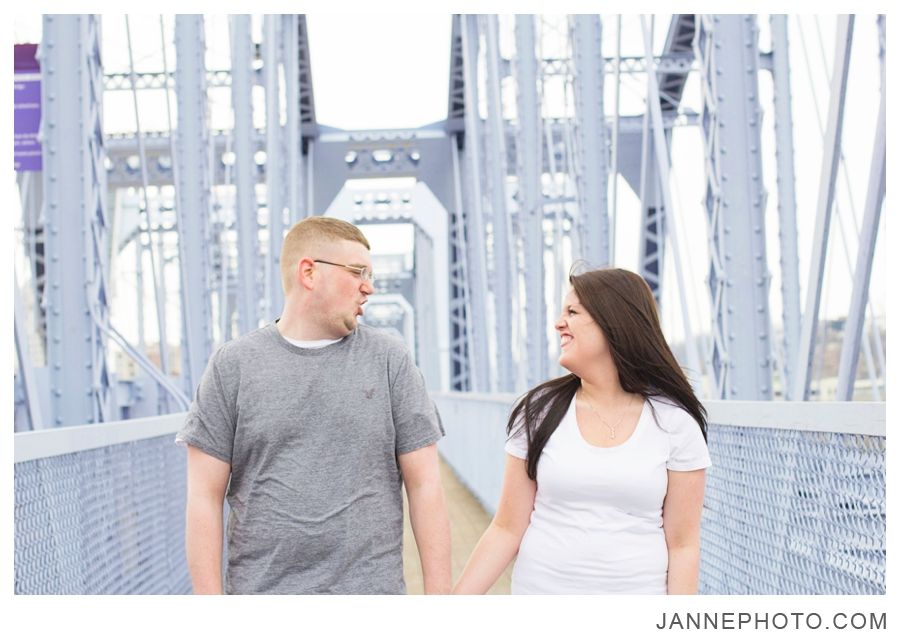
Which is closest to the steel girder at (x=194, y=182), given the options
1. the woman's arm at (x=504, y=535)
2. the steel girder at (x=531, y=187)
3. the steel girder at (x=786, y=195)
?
the steel girder at (x=531, y=187)

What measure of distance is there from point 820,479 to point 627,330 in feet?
3.60

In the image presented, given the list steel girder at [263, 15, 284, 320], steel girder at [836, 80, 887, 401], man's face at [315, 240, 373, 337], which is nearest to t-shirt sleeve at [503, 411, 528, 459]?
man's face at [315, 240, 373, 337]

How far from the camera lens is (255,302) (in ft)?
52.7

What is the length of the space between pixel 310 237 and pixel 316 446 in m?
0.45

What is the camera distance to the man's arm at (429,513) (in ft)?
8.25

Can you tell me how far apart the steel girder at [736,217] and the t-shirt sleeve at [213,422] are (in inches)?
164

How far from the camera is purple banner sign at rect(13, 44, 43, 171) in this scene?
1161 cm

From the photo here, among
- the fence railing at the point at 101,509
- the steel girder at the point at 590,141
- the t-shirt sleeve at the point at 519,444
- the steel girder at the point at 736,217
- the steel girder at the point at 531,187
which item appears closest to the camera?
the t-shirt sleeve at the point at 519,444

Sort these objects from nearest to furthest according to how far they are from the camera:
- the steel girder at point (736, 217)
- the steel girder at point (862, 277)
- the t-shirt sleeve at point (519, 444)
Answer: the t-shirt sleeve at point (519, 444) → the steel girder at point (862, 277) → the steel girder at point (736, 217)

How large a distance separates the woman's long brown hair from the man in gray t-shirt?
286mm

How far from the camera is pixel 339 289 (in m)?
2.47

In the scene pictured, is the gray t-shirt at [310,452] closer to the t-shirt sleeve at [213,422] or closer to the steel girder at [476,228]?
the t-shirt sleeve at [213,422]

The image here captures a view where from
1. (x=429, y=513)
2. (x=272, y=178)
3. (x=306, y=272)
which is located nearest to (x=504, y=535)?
(x=429, y=513)

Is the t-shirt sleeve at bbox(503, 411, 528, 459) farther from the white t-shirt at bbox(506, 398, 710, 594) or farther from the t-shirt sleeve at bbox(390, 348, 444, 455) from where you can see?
the t-shirt sleeve at bbox(390, 348, 444, 455)
